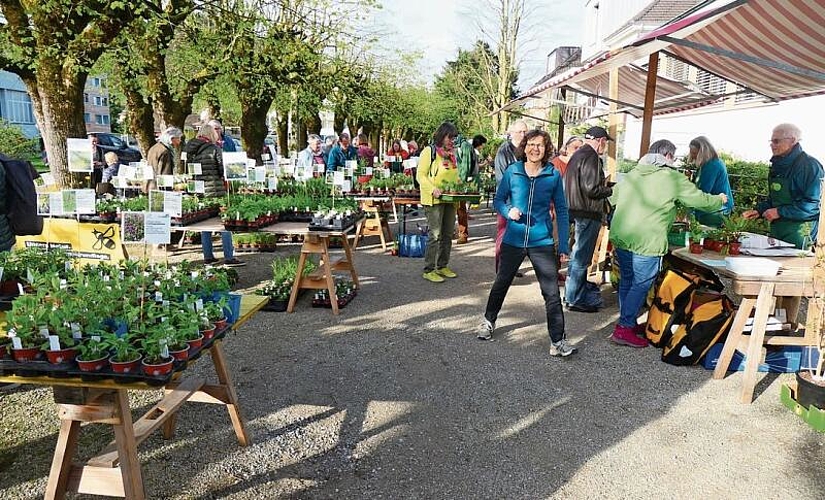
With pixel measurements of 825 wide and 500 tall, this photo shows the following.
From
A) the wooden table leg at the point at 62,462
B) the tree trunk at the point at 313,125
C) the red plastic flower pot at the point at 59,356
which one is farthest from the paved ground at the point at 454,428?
the tree trunk at the point at 313,125

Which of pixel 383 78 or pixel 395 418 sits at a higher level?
pixel 383 78

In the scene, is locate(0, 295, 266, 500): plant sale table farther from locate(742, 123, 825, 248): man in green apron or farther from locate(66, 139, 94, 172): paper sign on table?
locate(742, 123, 825, 248): man in green apron

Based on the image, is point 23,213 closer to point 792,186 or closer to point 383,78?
point 792,186

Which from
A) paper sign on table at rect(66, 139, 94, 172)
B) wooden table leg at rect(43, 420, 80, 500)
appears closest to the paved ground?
wooden table leg at rect(43, 420, 80, 500)

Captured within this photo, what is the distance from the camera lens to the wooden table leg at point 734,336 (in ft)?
13.5

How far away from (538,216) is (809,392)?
2090 millimetres

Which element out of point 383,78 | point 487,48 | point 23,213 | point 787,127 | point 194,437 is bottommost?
point 194,437

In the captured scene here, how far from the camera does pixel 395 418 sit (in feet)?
12.2

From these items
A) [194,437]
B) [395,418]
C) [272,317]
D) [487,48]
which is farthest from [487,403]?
[487,48]

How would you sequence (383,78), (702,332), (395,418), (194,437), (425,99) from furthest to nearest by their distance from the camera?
(425,99) → (383,78) → (702,332) → (395,418) → (194,437)

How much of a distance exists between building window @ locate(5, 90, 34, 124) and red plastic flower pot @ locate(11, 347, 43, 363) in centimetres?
4437

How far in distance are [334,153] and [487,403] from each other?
25.0ft

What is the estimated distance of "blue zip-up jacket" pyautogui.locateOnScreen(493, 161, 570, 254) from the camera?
4570 millimetres

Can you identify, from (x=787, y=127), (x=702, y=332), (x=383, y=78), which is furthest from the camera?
(x=383, y=78)
